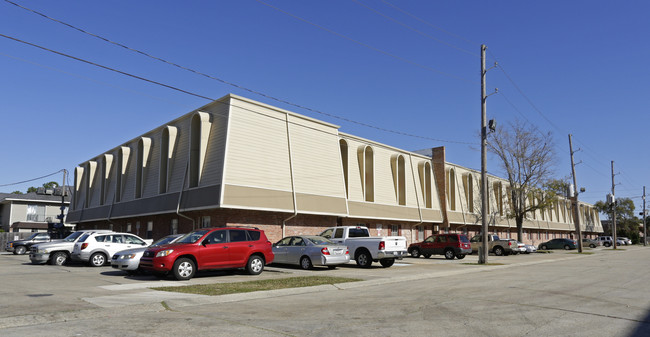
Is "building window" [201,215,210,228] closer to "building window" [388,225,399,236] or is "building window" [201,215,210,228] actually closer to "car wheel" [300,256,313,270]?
"car wheel" [300,256,313,270]

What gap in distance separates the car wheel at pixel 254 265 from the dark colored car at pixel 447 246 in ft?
53.8

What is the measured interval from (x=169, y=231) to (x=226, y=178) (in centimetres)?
814

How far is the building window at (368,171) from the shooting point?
110ft

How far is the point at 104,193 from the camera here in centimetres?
3822

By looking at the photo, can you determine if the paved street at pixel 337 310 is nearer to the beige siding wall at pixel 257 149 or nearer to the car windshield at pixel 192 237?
the car windshield at pixel 192 237

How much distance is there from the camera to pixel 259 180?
2516 centimetres

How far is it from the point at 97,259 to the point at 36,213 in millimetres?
46097

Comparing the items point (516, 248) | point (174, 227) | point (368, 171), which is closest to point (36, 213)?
point (174, 227)

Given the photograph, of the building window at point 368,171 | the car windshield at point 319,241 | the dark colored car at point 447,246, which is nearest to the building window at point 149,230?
the building window at point 368,171

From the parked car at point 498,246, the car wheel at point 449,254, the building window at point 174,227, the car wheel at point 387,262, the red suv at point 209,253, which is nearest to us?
the red suv at point 209,253

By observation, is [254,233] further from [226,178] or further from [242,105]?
[242,105]

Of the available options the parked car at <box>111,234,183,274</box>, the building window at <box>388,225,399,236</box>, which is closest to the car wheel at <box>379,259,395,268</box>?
the parked car at <box>111,234,183,274</box>

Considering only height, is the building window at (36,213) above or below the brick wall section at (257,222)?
above

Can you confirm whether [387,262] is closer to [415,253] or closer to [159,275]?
[415,253]
